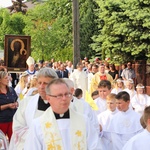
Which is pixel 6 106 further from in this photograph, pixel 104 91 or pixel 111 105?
pixel 104 91

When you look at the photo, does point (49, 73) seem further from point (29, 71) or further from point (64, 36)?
point (64, 36)

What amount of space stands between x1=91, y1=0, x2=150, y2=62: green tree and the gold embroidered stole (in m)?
19.4

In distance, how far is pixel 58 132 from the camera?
16.3ft

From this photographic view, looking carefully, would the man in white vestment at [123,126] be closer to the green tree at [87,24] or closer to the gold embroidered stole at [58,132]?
the gold embroidered stole at [58,132]

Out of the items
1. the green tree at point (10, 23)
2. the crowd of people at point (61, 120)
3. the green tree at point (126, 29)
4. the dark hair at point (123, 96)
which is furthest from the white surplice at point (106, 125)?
the green tree at point (10, 23)

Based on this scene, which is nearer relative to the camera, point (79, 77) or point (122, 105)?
point (122, 105)

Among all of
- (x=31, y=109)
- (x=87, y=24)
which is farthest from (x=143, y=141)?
(x=87, y=24)

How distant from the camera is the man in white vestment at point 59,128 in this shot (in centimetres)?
487

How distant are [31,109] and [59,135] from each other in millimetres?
995

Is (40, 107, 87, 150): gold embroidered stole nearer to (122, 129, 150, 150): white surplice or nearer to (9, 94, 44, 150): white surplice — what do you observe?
(122, 129, 150, 150): white surplice

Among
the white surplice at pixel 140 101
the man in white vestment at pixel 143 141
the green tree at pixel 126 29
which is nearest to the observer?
the man in white vestment at pixel 143 141

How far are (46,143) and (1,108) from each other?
11.5 ft

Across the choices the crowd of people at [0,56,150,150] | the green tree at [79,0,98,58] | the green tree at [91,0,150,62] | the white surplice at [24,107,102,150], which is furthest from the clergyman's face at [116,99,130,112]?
the green tree at [79,0,98,58]

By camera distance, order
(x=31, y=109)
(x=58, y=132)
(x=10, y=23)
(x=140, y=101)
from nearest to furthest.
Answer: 1. (x=58, y=132)
2. (x=31, y=109)
3. (x=140, y=101)
4. (x=10, y=23)
